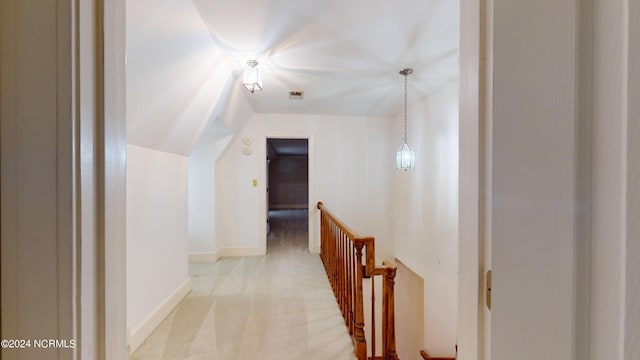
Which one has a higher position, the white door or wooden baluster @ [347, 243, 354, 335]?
the white door

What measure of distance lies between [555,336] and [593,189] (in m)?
0.20

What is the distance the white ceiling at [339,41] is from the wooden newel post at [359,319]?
4.94 feet

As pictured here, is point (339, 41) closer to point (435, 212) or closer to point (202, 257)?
point (435, 212)

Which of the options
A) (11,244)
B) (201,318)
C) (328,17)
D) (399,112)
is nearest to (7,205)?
(11,244)

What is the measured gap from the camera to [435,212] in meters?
3.34

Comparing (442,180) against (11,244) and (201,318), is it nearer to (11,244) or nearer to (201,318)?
(201,318)

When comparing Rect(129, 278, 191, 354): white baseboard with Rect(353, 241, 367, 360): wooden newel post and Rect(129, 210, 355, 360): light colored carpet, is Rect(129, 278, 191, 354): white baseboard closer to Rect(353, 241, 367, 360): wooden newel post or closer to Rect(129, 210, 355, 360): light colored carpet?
Rect(129, 210, 355, 360): light colored carpet

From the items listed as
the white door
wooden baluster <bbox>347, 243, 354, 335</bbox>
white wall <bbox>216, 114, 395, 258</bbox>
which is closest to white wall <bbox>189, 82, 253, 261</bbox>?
white wall <bbox>216, 114, 395, 258</bbox>

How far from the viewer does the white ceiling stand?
165cm

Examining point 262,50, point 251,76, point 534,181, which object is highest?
point 262,50

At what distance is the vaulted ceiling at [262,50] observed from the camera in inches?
60.4

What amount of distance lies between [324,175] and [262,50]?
2542 millimetres

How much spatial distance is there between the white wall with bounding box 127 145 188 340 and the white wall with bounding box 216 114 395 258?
129cm

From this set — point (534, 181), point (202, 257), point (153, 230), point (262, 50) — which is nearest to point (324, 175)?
point (202, 257)
